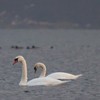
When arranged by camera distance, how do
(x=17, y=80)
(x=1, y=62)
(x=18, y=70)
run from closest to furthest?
(x=17, y=80) < (x=18, y=70) < (x=1, y=62)

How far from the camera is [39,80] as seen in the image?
43.9 m

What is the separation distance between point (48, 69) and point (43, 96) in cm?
1965

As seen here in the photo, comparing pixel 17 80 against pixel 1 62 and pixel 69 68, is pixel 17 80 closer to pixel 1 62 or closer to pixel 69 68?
pixel 69 68

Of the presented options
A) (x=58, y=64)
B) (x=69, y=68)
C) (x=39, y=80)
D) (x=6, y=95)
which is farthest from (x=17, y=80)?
(x=58, y=64)

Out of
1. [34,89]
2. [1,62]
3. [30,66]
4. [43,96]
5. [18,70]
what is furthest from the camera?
[1,62]

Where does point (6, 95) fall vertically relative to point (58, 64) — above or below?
below

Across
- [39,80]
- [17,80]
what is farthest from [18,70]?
[39,80]

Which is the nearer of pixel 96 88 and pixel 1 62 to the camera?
pixel 96 88

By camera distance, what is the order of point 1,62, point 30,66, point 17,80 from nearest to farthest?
1. point 17,80
2. point 30,66
3. point 1,62

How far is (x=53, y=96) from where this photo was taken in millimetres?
40062

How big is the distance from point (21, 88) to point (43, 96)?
11.8ft

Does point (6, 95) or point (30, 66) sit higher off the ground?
point (30, 66)

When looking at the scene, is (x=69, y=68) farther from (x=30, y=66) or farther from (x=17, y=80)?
(x=17, y=80)

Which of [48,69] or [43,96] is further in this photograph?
[48,69]
